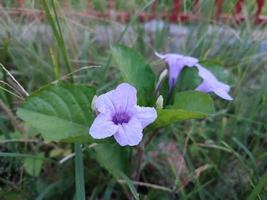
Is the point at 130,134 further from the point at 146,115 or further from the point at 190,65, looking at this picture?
the point at 190,65

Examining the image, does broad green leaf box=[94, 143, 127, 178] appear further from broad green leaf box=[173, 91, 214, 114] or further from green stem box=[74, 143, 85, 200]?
broad green leaf box=[173, 91, 214, 114]

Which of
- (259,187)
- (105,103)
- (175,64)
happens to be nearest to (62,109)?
(105,103)

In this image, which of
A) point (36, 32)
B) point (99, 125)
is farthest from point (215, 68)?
point (36, 32)

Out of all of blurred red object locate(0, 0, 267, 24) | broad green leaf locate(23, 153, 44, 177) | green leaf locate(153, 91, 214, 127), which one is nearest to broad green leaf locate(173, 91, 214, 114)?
green leaf locate(153, 91, 214, 127)

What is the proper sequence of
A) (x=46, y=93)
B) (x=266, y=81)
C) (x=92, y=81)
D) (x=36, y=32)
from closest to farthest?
1. (x=46, y=93)
2. (x=266, y=81)
3. (x=92, y=81)
4. (x=36, y=32)

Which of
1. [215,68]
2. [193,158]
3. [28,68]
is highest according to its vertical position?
[215,68]

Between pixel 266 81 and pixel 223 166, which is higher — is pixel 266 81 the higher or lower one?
the higher one

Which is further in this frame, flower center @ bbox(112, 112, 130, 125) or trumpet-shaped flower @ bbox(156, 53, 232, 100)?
trumpet-shaped flower @ bbox(156, 53, 232, 100)

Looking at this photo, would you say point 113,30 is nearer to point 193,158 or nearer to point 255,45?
point 255,45
